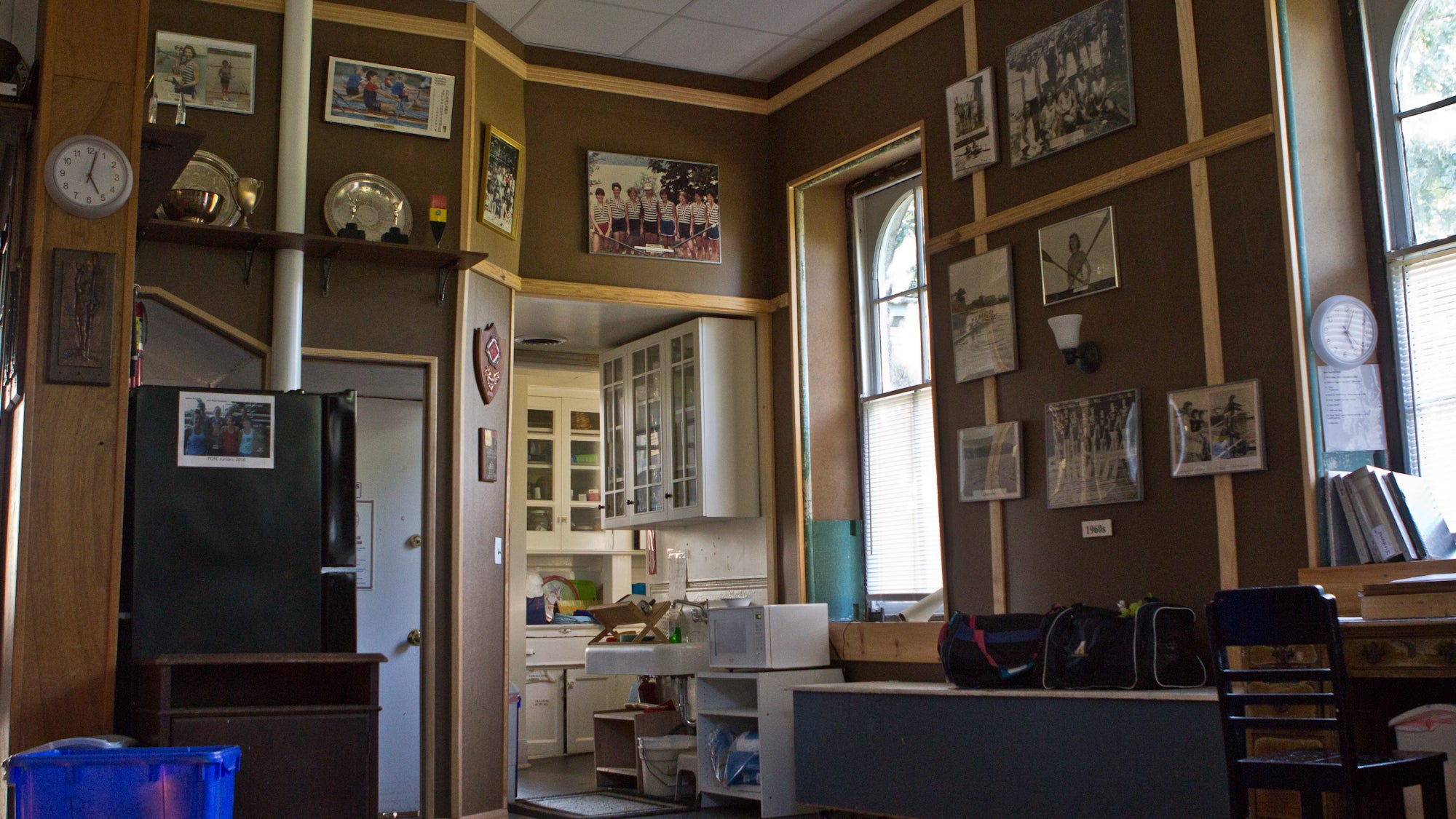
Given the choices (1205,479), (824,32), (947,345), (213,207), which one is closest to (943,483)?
(947,345)

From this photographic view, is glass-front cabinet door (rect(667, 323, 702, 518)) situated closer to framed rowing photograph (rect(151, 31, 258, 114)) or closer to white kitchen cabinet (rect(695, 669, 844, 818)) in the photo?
white kitchen cabinet (rect(695, 669, 844, 818))

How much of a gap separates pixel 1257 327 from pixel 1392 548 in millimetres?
923

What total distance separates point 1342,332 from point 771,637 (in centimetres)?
295

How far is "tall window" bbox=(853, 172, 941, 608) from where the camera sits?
639cm

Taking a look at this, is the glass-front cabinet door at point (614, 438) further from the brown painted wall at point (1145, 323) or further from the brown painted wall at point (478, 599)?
the brown painted wall at point (1145, 323)

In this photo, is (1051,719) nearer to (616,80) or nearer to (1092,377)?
(1092,377)

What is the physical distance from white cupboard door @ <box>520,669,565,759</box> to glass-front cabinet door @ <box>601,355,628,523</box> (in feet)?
6.28

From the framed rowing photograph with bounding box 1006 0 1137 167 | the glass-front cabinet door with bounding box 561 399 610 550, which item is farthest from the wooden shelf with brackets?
the glass-front cabinet door with bounding box 561 399 610 550

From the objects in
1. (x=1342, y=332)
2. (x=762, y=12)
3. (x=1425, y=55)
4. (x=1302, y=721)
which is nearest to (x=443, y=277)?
(x=762, y=12)

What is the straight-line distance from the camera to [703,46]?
269 inches

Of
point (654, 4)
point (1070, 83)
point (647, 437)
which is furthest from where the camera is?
point (647, 437)

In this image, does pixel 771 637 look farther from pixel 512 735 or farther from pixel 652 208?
pixel 652 208

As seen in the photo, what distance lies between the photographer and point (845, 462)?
6.82 m

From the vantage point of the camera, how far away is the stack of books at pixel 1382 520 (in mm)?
4008
